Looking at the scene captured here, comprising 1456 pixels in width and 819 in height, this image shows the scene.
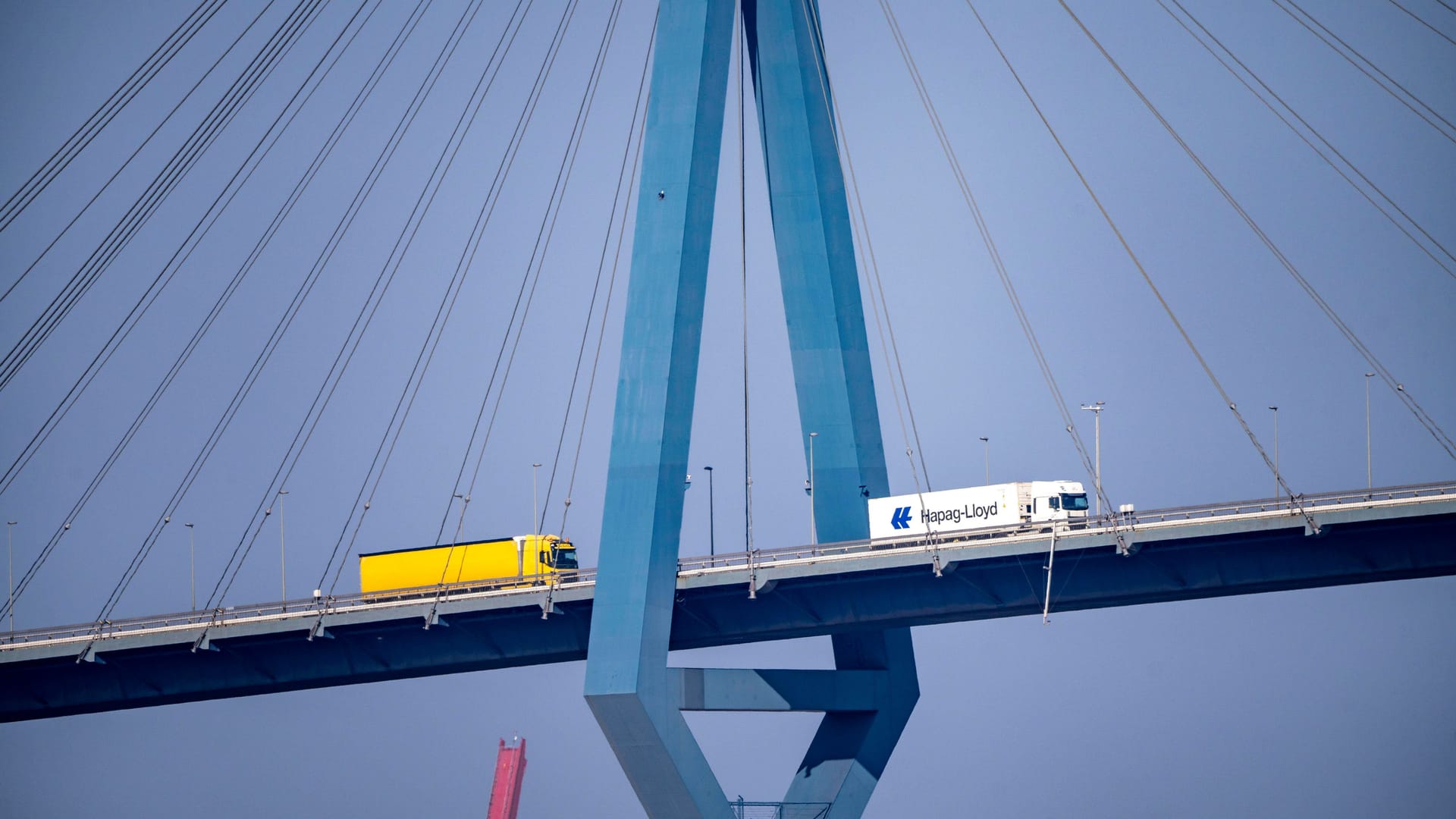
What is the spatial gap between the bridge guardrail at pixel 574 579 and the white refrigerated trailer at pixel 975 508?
2.27 feet

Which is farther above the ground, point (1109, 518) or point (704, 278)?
point (704, 278)

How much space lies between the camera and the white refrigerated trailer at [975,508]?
74.6 m

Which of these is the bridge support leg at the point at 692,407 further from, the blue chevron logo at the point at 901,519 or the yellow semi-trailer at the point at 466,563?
the yellow semi-trailer at the point at 466,563

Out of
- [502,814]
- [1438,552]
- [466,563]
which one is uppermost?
[502,814]

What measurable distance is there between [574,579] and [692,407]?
12.0 m

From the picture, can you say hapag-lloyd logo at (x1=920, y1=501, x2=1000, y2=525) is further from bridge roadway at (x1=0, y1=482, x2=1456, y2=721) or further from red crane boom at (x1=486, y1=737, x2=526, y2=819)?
red crane boom at (x1=486, y1=737, x2=526, y2=819)

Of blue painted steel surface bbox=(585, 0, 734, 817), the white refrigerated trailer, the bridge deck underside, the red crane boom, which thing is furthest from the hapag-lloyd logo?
the red crane boom

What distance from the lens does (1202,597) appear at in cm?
6956

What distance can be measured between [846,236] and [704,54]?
9.29 meters

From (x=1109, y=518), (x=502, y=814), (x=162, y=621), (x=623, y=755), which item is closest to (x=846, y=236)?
(x=1109, y=518)

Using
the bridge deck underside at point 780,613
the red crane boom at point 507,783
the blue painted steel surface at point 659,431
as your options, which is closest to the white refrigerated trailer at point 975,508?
the bridge deck underside at point 780,613

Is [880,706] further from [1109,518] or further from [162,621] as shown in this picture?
[162,621]

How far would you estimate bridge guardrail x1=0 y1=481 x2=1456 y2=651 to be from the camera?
6625 centimetres

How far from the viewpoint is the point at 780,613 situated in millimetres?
73062
